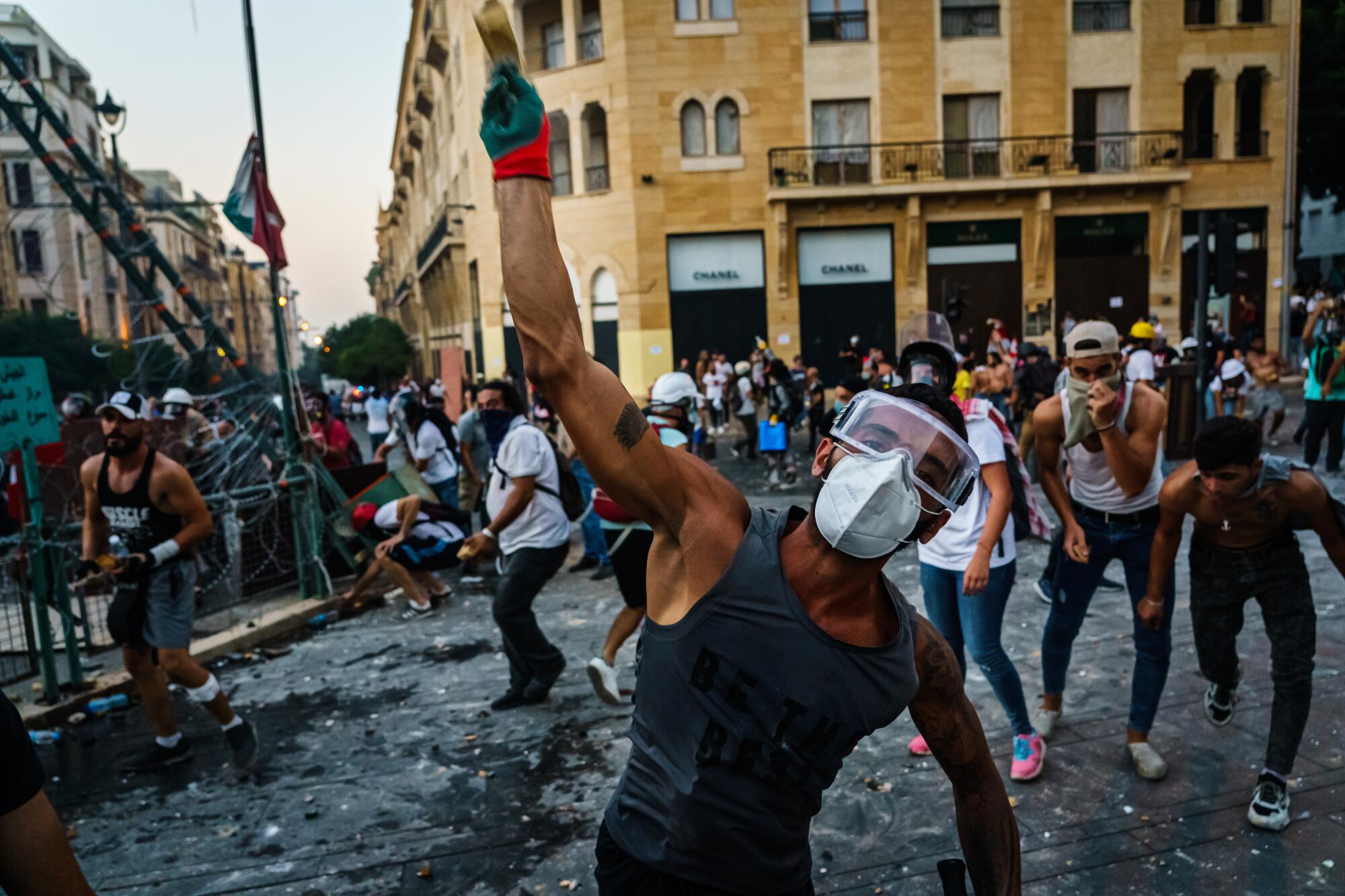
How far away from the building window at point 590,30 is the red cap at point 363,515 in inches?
908

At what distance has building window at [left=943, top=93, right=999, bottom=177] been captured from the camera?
2752 centimetres

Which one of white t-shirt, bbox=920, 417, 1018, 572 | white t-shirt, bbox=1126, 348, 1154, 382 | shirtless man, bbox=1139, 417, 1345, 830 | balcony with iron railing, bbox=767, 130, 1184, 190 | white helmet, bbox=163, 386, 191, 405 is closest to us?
shirtless man, bbox=1139, 417, 1345, 830

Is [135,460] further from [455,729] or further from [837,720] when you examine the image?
[837,720]

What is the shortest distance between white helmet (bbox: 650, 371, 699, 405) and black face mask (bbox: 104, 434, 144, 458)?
2723 mm

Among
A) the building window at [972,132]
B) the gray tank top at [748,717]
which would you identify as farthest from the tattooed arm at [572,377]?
the building window at [972,132]

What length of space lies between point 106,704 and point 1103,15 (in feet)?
98.3

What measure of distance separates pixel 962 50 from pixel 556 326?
29.0m

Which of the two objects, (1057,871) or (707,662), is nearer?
(707,662)

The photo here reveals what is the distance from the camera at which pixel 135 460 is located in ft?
16.7

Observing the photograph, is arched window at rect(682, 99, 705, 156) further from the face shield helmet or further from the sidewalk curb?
the face shield helmet

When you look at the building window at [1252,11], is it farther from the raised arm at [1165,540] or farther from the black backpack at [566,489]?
the raised arm at [1165,540]

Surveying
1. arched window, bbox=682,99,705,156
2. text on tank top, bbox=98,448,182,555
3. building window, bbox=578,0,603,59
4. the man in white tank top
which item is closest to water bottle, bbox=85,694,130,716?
text on tank top, bbox=98,448,182,555

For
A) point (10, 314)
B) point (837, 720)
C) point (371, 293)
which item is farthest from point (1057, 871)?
point (371, 293)

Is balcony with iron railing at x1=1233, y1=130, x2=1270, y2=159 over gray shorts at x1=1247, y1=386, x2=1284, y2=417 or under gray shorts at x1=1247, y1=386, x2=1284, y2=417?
over
